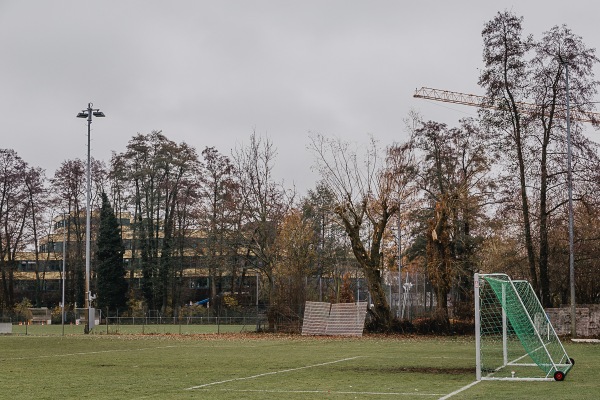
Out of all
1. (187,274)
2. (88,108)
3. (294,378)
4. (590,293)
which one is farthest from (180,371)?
(187,274)

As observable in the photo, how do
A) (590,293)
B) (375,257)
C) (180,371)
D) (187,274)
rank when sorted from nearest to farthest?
1. (180,371)
2. (375,257)
3. (590,293)
4. (187,274)

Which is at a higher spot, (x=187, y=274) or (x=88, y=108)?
(x=88, y=108)

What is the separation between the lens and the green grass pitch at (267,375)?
14.4m

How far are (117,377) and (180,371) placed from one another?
6.58 ft

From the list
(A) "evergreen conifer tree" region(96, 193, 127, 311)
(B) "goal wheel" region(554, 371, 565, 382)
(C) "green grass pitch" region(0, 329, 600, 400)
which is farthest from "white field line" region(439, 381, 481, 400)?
(A) "evergreen conifer tree" region(96, 193, 127, 311)

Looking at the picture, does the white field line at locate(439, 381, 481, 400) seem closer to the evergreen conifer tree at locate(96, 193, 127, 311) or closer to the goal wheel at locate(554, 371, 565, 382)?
the goal wheel at locate(554, 371, 565, 382)

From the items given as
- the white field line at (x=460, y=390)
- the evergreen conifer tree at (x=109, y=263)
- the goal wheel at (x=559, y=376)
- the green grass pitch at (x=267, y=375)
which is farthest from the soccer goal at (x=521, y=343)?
the evergreen conifer tree at (x=109, y=263)

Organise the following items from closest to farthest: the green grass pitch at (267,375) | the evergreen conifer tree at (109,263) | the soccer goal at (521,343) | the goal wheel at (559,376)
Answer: the green grass pitch at (267,375) → the goal wheel at (559,376) → the soccer goal at (521,343) → the evergreen conifer tree at (109,263)

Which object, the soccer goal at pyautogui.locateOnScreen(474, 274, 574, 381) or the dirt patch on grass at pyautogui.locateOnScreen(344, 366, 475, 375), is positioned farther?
the dirt patch on grass at pyautogui.locateOnScreen(344, 366, 475, 375)

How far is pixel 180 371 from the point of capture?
19.8 m

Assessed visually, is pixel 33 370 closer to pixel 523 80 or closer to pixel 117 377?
pixel 117 377

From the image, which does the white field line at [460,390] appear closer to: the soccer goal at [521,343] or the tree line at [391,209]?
the soccer goal at [521,343]

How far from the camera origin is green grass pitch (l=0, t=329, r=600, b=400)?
14.4 metres

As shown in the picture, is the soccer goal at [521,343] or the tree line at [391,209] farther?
the tree line at [391,209]
